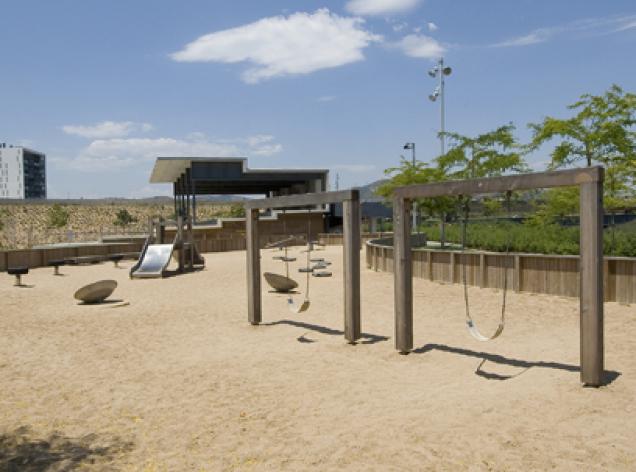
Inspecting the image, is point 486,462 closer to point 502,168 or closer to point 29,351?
point 29,351

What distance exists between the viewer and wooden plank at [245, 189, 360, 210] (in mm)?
10203

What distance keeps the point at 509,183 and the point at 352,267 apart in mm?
3290

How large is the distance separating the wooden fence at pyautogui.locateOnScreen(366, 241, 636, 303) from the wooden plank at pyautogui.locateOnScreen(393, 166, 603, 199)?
3.30m

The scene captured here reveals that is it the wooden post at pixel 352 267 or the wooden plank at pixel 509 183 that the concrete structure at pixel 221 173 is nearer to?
the wooden post at pixel 352 267

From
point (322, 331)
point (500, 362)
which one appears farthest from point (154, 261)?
point (500, 362)

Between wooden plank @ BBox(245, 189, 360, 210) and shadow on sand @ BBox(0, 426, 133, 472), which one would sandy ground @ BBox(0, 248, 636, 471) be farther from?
wooden plank @ BBox(245, 189, 360, 210)

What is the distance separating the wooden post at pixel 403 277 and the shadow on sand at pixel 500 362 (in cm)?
37

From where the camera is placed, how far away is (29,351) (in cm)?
1022

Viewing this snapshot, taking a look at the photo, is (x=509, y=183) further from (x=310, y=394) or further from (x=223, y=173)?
(x=223, y=173)

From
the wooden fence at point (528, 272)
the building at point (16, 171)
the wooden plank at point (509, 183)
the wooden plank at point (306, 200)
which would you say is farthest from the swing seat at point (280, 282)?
the building at point (16, 171)

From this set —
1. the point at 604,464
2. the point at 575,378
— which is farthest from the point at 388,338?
the point at 604,464

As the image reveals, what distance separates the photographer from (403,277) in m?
9.53

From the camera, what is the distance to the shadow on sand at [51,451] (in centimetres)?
534

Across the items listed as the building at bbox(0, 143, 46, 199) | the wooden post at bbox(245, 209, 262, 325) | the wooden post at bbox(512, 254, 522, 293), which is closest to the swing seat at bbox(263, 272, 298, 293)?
the wooden post at bbox(245, 209, 262, 325)
